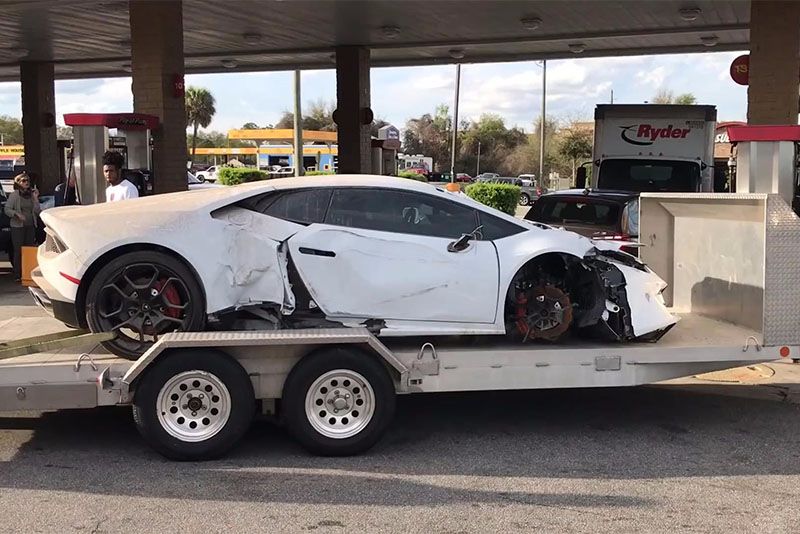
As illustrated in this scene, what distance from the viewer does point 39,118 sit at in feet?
74.6

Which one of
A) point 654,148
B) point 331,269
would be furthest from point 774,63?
point 331,269

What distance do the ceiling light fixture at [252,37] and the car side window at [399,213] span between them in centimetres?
1248

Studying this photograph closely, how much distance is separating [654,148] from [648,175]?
513 mm

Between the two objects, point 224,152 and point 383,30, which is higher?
point 224,152

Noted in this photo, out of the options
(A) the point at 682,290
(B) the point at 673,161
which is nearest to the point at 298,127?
(B) the point at 673,161

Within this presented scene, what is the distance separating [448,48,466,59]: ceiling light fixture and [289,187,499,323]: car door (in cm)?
1454

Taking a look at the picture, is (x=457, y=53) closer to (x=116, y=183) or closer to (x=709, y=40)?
(x=709, y=40)

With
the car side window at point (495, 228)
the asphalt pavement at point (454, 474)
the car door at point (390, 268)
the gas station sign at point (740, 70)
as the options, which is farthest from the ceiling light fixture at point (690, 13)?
the car door at point (390, 268)

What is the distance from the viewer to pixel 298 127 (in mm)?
25266

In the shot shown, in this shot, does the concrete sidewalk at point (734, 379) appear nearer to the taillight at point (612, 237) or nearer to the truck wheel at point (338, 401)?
the taillight at point (612, 237)

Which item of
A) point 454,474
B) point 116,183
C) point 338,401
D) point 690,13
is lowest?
point 454,474

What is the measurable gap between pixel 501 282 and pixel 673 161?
399 inches

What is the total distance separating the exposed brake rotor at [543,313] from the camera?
6039 millimetres

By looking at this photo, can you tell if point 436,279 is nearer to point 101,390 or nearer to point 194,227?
point 194,227
